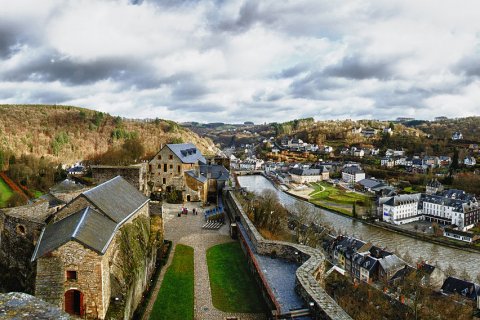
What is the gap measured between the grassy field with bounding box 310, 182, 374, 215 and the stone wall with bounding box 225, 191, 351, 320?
42.8m

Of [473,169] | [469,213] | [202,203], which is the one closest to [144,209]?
[202,203]

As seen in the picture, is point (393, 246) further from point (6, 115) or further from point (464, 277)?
point (6, 115)

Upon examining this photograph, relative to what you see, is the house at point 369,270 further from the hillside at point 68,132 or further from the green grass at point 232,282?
the hillside at point 68,132

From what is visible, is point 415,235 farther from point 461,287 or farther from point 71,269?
point 71,269

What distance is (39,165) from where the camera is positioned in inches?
2125

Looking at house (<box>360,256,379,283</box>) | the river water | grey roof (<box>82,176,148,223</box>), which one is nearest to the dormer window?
grey roof (<box>82,176,148,223</box>)

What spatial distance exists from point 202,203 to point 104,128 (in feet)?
300

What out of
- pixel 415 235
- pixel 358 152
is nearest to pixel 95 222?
pixel 415 235

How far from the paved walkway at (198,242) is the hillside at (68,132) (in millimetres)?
57566

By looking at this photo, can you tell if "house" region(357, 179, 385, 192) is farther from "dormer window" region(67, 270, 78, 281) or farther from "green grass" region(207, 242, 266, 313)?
"dormer window" region(67, 270, 78, 281)

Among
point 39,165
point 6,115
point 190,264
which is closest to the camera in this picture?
point 190,264

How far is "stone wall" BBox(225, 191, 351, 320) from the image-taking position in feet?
29.6

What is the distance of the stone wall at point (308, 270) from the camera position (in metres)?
9.01

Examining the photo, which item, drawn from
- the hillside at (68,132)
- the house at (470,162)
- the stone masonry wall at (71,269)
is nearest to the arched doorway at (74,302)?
the stone masonry wall at (71,269)
